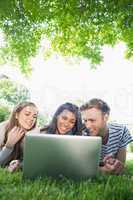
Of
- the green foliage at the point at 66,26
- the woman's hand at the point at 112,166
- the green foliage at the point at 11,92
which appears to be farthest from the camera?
the green foliage at the point at 11,92

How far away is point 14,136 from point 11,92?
811 inches

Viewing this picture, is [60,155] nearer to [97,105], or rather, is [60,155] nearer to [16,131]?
[16,131]

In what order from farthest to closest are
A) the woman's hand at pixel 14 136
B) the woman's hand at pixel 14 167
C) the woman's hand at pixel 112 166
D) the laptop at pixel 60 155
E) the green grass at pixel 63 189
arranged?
the woman's hand at pixel 14 136 → the woman's hand at pixel 112 166 → the woman's hand at pixel 14 167 → the laptop at pixel 60 155 → the green grass at pixel 63 189

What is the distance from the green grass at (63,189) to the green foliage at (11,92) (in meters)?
19.1

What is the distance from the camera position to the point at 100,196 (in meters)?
3.33

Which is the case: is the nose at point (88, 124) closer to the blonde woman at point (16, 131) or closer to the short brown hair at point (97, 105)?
the short brown hair at point (97, 105)

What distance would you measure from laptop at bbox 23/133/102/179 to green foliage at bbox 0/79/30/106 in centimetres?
1912

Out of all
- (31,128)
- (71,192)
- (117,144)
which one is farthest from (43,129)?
(71,192)

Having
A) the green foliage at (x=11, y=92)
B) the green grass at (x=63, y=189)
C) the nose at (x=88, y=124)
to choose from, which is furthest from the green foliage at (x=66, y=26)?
the green foliage at (x=11, y=92)

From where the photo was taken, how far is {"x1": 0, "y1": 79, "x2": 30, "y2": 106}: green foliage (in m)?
23.8

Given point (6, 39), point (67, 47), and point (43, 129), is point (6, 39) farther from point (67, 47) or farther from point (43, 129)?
point (43, 129)

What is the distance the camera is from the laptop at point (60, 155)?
3.78 m

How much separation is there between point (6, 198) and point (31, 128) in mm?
2024

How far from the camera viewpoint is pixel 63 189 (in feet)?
11.5
